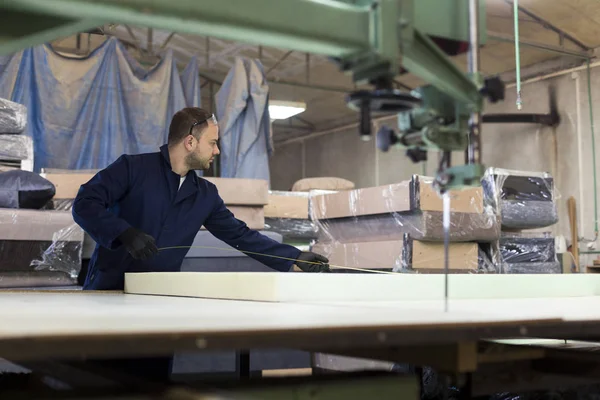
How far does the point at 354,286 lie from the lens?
5.53 ft

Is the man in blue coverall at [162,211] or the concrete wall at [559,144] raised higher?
the concrete wall at [559,144]

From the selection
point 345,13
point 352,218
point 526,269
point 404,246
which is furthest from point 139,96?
point 345,13

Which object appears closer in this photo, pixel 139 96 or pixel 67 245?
pixel 67 245

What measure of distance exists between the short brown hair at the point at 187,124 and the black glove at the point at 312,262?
0.72 m

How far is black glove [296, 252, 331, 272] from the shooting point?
109 inches

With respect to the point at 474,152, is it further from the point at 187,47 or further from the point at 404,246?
the point at 187,47

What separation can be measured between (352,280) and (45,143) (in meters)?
3.84

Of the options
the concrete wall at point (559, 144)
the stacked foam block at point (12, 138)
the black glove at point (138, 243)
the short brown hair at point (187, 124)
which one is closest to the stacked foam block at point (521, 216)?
the short brown hair at point (187, 124)

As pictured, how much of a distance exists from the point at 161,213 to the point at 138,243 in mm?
391

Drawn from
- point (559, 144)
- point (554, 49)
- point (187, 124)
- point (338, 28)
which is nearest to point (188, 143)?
point (187, 124)

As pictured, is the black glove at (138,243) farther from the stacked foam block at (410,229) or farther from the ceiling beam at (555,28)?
the ceiling beam at (555,28)

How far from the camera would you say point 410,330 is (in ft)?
3.19

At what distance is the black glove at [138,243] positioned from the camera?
96.8 inches

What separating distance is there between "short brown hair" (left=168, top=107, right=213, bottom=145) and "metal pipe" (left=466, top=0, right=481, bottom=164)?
1.77m
